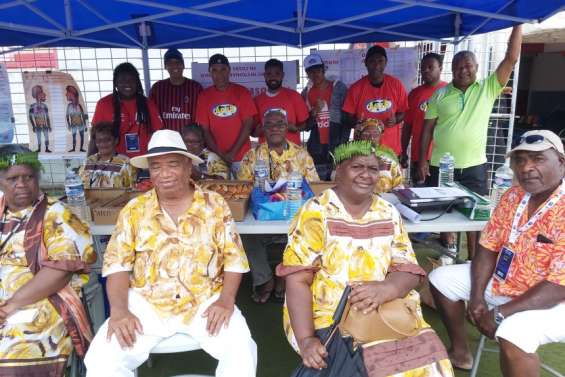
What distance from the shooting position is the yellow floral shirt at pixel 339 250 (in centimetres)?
211

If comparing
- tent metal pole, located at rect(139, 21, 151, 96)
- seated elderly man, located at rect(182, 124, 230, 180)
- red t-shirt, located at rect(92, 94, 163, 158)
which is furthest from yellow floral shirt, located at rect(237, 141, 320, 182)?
tent metal pole, located at rect(139, 21, 151, 96)

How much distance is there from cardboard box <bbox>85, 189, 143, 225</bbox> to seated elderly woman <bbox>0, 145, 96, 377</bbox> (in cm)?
35

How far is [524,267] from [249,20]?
3096 millimetres

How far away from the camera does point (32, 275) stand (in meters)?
2.19

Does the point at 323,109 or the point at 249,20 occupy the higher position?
the point at 249,20

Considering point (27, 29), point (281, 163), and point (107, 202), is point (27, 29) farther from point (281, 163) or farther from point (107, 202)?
point (281, 163)

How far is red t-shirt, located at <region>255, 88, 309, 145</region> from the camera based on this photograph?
4.66m

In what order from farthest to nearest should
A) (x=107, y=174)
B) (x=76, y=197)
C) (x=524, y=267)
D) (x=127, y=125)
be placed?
(x=127, y=125) → (x=107, y=174) → (x=76, y=197) → (x=524, y=267)

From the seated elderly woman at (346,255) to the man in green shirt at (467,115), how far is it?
81.4 inches

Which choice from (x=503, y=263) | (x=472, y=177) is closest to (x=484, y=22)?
(x=472, y=177)

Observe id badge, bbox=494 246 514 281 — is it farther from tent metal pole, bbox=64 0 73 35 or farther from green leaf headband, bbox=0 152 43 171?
tent metal pole, bbox=64 0 73 35

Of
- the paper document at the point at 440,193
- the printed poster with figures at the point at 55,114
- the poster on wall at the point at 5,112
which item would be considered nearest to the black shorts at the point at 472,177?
the paper document at the point at 440,193

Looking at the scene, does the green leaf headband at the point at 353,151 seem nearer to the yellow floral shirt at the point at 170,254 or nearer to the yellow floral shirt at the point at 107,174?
the yellow floral shirt at the point at 170,254

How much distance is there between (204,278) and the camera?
2.23m
